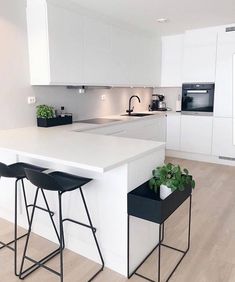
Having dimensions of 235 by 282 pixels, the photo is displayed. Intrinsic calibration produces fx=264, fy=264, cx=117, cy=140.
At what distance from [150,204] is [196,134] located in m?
3.47

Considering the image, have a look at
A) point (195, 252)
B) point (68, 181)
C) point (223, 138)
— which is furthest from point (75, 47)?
point (223, 138)

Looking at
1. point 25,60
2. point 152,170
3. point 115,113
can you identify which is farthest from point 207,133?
point 25,60

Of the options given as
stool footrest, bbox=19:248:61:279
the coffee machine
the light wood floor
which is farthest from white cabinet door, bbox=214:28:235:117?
stool footrest, bbox=19:248:61:279

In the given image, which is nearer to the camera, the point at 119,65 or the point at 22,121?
the point at 22,121

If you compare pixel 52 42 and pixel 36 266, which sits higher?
pixel 52 42

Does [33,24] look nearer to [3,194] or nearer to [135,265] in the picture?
[3,194]

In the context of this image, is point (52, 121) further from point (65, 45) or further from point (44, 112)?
point (65, 45)

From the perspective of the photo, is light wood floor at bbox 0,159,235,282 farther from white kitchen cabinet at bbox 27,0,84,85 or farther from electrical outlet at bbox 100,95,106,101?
electrical outlet at bbox 100,95,106,101

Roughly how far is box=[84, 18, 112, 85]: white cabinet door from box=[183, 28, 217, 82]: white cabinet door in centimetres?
164

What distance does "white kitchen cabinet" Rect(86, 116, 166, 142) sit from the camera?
375 cm

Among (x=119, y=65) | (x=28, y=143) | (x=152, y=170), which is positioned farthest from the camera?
(x=119, y=65)

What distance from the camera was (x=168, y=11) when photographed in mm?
3594

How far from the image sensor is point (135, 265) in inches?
80.1

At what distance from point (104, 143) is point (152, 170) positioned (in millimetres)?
470
